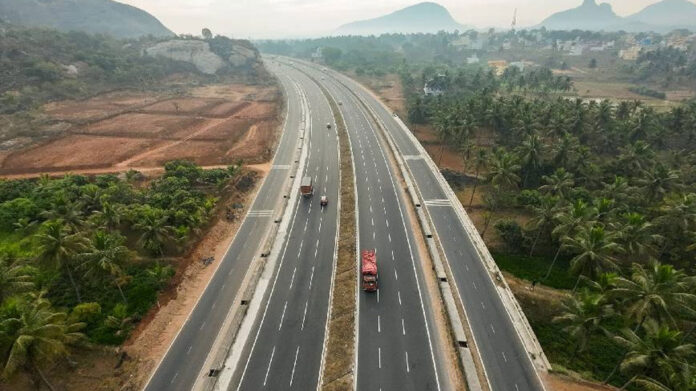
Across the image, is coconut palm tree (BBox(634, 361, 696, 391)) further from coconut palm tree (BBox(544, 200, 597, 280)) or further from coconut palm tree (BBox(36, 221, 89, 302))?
coconut palm tree (BBox(36, 221, 89, 302))

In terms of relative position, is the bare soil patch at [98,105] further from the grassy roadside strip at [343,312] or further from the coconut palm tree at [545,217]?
the coconut palm tree at [545,217]

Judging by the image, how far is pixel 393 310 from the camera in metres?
47.3

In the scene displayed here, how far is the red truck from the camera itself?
163 ft

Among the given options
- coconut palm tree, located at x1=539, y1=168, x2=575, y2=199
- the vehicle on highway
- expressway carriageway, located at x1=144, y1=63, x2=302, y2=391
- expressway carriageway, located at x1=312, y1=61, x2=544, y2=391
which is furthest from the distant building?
the vehicle on highway

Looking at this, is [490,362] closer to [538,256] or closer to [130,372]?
[538,256]

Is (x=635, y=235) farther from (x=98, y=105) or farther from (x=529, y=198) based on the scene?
(x=98, y=105)

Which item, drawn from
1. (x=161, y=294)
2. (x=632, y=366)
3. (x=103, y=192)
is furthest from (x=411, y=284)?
(x=103, y=192)

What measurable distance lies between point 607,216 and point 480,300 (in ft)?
83.7

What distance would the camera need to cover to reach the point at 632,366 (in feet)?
108

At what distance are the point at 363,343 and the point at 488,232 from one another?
38.8m

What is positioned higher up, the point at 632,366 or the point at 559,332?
the point at 632,366

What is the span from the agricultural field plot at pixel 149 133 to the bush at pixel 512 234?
59815mm

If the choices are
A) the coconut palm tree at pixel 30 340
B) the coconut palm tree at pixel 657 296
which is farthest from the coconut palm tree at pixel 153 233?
the coconut palm tree at pixel 657 296

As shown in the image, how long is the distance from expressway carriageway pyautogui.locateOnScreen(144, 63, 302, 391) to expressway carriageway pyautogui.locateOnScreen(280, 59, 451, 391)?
1757 cm
